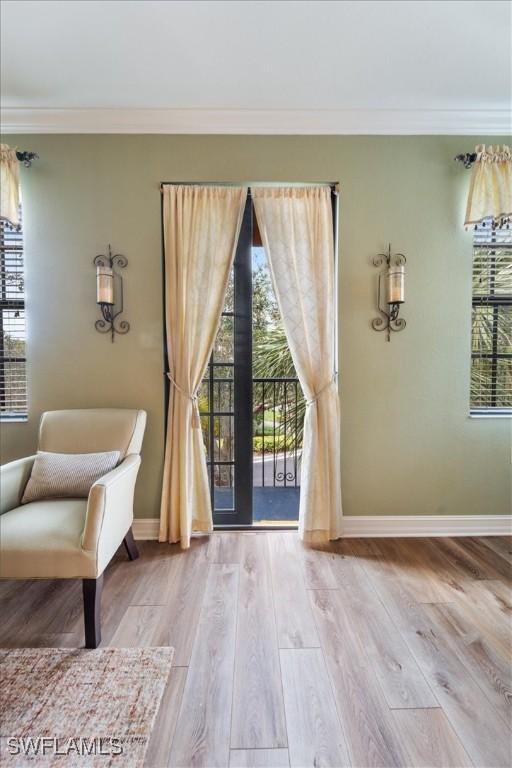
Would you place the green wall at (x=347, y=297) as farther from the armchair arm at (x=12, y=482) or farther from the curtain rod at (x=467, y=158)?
the armchair arm at (x=12, y=482)

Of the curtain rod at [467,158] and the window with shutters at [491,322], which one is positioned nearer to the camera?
the curtain rod at [467,158]

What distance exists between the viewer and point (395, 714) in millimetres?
1251

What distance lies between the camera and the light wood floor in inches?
45.8

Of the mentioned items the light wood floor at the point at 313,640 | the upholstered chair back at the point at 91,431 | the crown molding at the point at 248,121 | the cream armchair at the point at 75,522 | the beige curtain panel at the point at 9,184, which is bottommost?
the light wood floor at the point at 313,640

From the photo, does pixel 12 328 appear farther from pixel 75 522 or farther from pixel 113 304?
pixel 75 522

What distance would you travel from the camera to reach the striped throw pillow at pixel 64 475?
1.90 metres

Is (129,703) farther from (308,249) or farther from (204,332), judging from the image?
(308,249)

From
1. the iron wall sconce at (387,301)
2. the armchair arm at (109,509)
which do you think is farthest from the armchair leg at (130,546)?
the iron wall sconce at (387,301)

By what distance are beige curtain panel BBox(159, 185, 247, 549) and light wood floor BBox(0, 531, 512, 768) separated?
0.41 metres

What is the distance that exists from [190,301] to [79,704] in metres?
1.99

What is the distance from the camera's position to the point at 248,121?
2.35m

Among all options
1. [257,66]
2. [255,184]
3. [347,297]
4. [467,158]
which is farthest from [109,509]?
[467,158]

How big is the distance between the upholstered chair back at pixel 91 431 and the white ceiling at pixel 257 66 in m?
1.86

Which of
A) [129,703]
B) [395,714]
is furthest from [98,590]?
[395,714]
